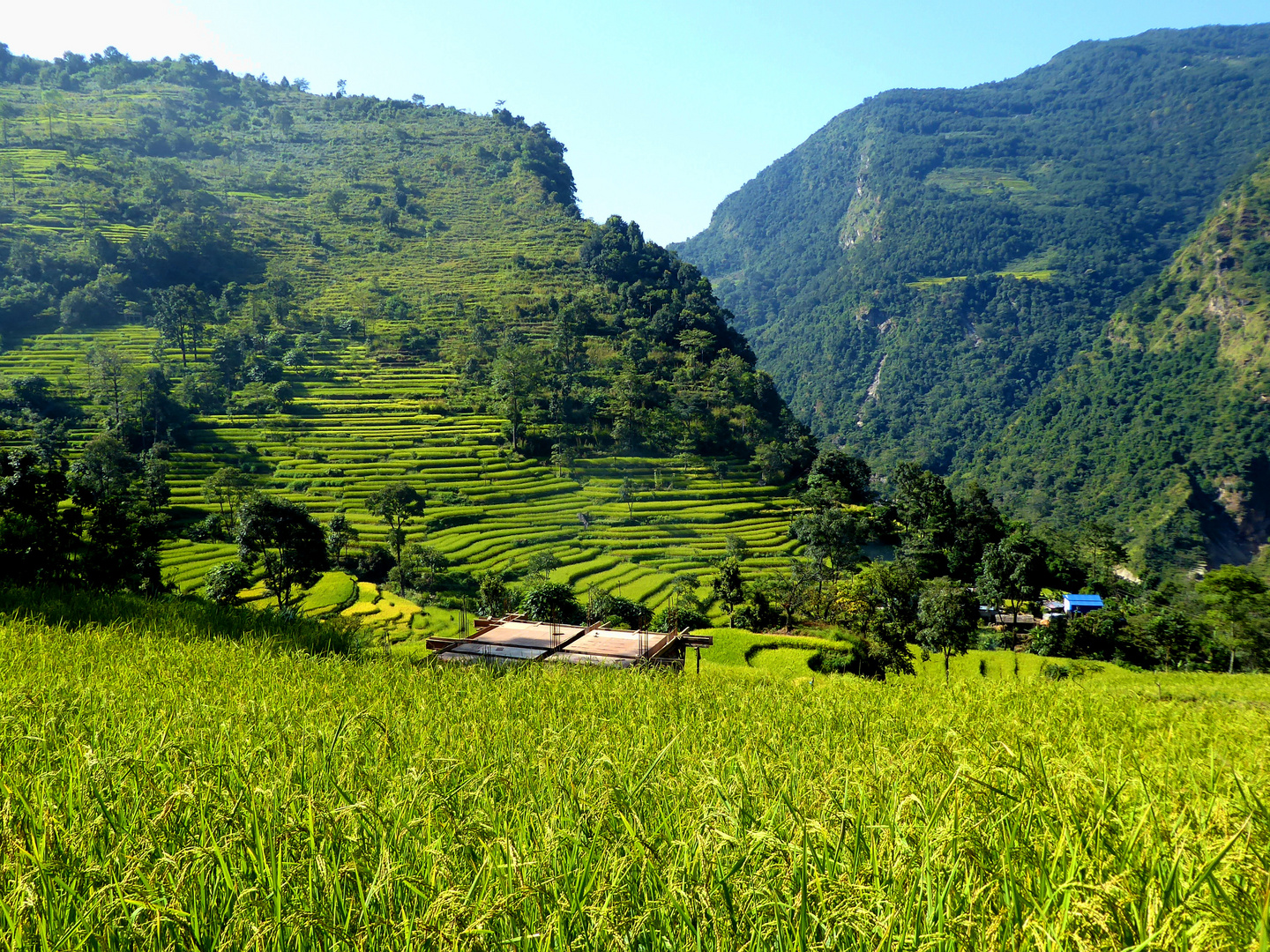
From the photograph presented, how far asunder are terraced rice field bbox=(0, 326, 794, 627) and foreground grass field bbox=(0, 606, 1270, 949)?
25.7 metres

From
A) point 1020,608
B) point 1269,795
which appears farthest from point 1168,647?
point 1269,795

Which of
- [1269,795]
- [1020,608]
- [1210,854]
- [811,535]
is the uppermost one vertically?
[1210,854]

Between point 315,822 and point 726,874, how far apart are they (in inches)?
36.7

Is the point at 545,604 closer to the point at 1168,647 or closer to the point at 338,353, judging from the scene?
the point at 1168,647

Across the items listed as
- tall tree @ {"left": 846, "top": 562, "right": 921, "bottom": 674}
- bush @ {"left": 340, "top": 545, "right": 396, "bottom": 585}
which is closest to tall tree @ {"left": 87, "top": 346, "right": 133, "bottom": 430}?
bush @ {"left": 340, "top": 545, "right": 396, "bottom": 585}

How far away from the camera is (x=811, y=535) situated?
3625cm

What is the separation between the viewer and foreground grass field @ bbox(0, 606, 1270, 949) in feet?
3.66

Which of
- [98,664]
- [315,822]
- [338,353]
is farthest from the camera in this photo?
[338,353]

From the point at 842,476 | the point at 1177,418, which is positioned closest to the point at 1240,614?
the point at 842,476

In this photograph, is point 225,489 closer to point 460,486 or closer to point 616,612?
point 460,486

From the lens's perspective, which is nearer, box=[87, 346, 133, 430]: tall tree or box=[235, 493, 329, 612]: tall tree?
box=[235, 493, 329, 612]: tall tree

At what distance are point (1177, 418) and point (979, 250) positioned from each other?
74.8 metres

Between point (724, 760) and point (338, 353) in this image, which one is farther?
point (338, 353)

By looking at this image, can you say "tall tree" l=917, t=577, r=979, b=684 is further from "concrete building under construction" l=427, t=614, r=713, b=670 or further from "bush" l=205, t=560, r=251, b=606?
"bush" l=205, t=560, r=251, b=606
